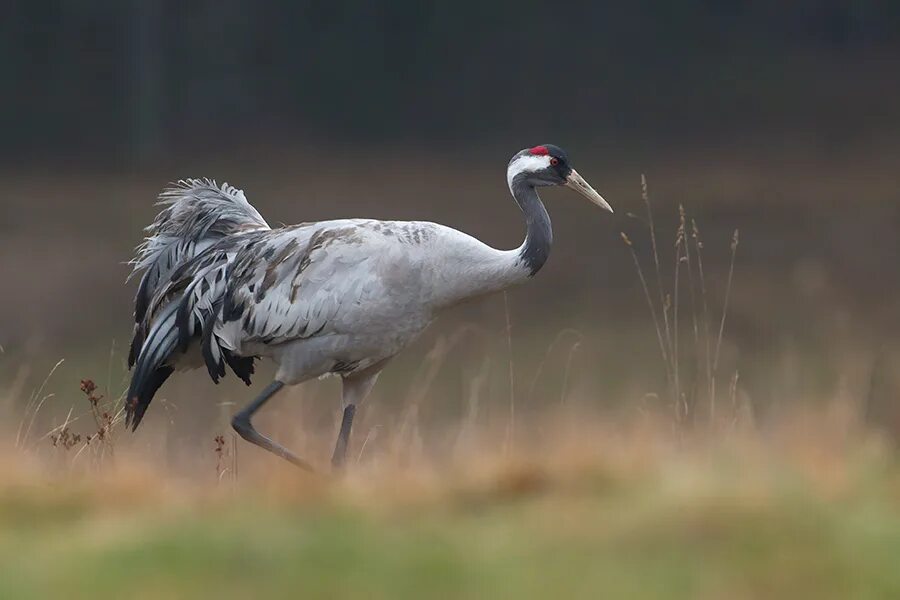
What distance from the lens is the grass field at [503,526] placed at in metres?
4.12

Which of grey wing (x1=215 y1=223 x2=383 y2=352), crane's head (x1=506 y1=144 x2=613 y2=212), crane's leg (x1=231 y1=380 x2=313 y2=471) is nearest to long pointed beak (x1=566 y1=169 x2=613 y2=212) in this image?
crane's head (x1=506 y1=144 x2=613 y2=212)

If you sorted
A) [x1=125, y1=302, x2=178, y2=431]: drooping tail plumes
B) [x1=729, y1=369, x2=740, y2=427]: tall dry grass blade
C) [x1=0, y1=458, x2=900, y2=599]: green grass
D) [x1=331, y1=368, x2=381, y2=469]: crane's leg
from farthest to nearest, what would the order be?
[x1=125, y1=302, x2=178, y2=431]: drooping tail plumes < [x1=331, y1=368, x2=381, y2=469]: crane's leg < [x1=729, y1=369, x2=740, y2=427]: tall dry grass blade < [x1=0, y1=458, x2=900, y2=599]: green grass

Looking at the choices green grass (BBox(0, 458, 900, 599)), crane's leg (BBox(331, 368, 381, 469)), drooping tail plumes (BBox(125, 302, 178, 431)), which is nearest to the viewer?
green grass (BBox(0, 458, 900, 599))

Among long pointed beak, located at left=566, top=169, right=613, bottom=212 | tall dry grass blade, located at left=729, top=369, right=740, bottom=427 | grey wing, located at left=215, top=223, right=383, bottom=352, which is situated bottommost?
tall dry grass blade, located at left=729, top=369, right=740, bottom=427

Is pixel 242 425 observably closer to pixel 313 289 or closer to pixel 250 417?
pixel 250 417

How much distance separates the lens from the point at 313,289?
748 cm

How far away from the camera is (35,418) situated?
766 cm

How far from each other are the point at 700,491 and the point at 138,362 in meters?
4.14

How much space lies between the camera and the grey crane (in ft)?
24.2

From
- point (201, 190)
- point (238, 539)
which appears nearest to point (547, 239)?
point (201, 190)

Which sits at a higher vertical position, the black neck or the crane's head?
the crane's head

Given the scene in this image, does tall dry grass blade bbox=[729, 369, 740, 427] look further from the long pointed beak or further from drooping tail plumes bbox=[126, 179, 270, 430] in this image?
drooping tail plumes bbox=[126, 179, 270, 430]

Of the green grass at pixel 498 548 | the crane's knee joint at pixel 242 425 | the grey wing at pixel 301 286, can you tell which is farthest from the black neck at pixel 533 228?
the green grass at pixel 498 548

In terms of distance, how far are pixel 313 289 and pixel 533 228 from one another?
3.56ft
